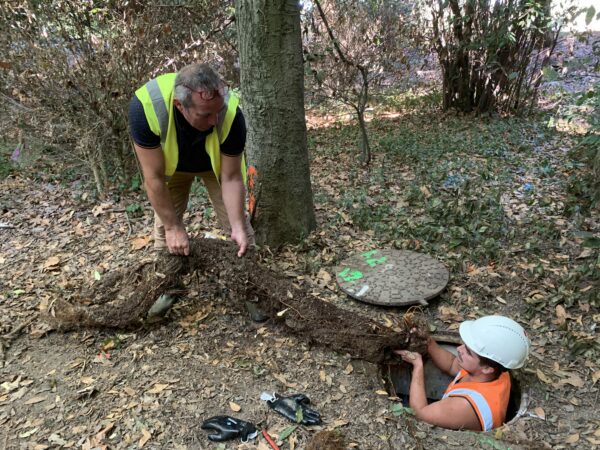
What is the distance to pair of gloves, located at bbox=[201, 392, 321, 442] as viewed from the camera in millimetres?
2113

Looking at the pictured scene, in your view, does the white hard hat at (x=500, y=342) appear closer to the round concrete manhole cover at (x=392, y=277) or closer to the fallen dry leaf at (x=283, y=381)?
the round concrete manhole cover at (x=392, y=277)

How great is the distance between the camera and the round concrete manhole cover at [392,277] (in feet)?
10.1

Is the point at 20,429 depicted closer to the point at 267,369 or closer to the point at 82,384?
the point at 82,384

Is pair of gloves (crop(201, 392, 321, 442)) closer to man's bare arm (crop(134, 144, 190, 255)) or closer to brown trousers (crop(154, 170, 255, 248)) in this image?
man's bare arm (crop(134, 144, 190, 255))

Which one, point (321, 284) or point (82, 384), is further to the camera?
point (321, 284)

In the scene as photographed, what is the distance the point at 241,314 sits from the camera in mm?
2973

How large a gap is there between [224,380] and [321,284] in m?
1.16

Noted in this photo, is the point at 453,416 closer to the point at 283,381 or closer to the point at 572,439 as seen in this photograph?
the point at 572,439

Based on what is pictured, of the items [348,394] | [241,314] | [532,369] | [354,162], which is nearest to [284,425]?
[348,394]

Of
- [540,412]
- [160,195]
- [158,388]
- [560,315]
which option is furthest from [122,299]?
[560,315]

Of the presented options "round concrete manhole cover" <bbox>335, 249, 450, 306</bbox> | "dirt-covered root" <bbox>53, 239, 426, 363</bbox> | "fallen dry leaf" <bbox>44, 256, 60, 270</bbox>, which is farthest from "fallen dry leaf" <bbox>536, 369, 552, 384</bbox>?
"fallen dry leaf" <bbox>44, 256, 60, 270</bbox>

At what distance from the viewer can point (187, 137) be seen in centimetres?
245

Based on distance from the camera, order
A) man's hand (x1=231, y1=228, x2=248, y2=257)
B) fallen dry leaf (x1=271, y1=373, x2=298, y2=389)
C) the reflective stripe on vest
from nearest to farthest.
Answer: the reflective stripe on vest, fallen dry leaf (x1=271, y1=373, x2=298, y2=389), man's hand (x1=231, y1=228, x2=248, y2=257)

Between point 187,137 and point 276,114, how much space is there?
111 cm
